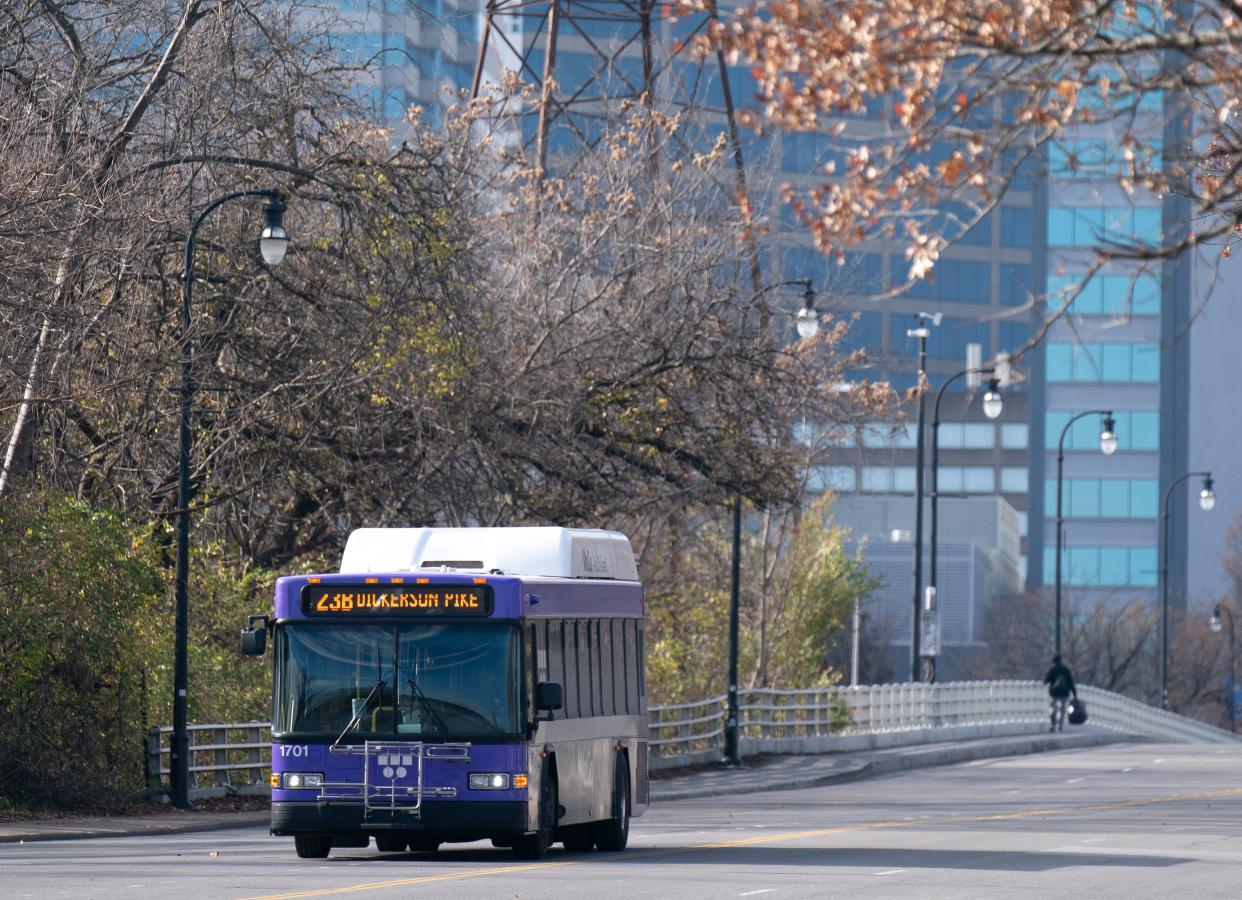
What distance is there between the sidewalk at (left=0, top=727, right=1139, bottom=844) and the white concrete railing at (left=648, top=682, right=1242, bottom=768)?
0.49 m

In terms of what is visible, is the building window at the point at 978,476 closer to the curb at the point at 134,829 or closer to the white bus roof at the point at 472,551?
the curb at the point at 134,829

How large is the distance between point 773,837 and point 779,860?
3.21 metres

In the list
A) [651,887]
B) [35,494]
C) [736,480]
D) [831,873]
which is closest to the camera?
[651,887]

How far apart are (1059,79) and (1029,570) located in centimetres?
12130

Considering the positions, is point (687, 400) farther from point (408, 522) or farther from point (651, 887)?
point (651, 887)

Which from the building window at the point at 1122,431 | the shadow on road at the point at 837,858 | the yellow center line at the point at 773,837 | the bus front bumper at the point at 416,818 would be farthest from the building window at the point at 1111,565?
the bus front bumper at the point at 416,818

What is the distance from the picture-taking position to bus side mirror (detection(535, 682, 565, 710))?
1802cm

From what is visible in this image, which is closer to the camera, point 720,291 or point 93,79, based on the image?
point 93,79

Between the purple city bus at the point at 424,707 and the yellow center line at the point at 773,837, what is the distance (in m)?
0.51

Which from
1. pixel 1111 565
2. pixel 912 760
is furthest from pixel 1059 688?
pixel 1111 565

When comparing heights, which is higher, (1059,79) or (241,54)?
(241,54)

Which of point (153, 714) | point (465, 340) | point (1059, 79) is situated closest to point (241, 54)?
point (465, 340)

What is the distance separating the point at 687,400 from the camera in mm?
33844

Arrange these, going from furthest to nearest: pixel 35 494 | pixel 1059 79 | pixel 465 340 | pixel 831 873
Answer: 1. pixel 465 340
2. pixel 35 494
3. pixel 831 873
4. pixel 1059 79
